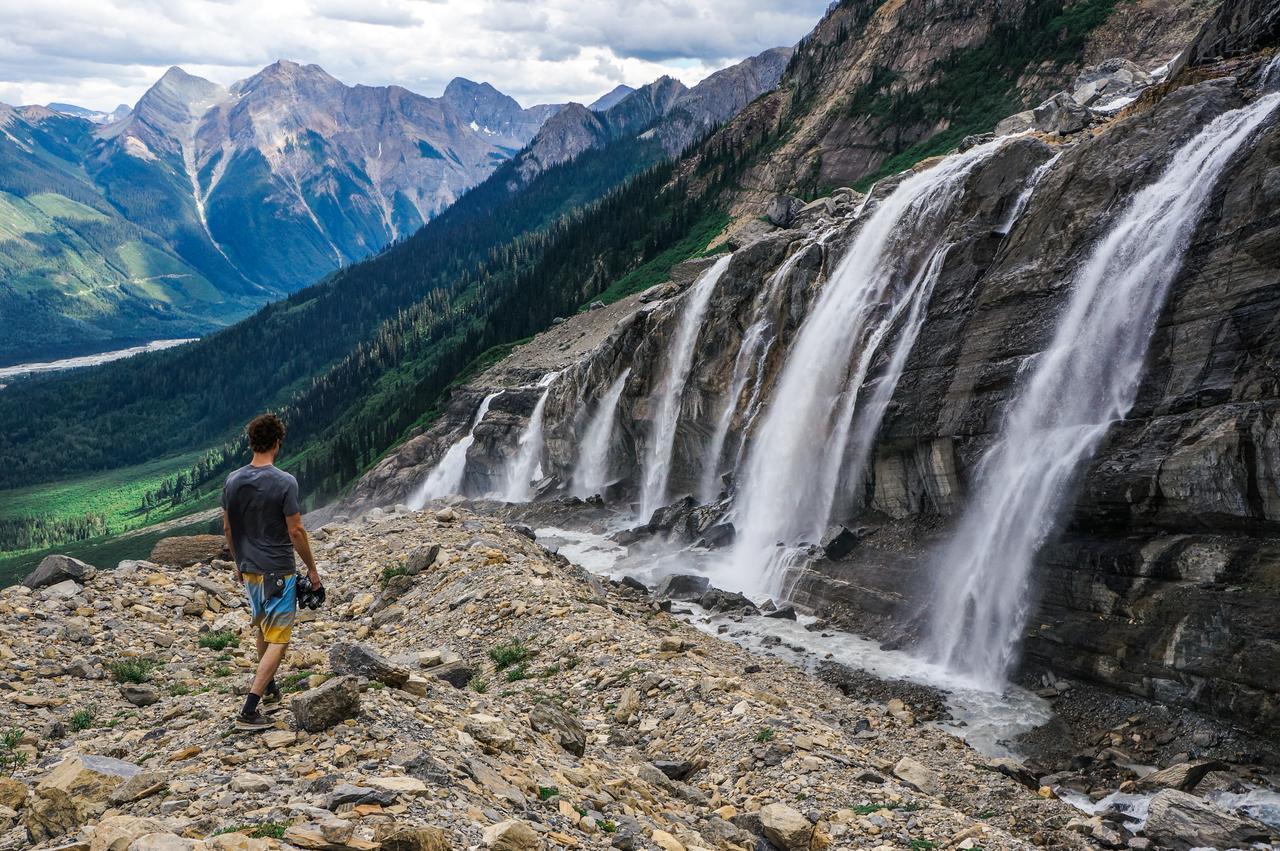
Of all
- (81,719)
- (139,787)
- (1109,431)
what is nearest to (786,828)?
(139,787)

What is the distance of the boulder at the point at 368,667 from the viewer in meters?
10.9

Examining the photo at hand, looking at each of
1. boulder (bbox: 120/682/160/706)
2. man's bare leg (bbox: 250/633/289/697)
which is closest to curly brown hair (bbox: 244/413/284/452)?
man's bare leg (bbox: 250/633/289/697)

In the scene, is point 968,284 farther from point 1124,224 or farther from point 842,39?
point 842,39

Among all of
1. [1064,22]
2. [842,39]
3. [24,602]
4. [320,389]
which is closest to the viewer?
[24,602]

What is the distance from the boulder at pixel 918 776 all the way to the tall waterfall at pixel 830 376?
53.1 feet

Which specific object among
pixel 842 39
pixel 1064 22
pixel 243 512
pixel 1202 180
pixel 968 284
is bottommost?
pixel 243 512

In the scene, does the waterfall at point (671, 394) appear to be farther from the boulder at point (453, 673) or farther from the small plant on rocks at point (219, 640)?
the boulder at point (453, 673)

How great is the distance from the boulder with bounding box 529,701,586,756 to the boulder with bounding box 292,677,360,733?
3420mm

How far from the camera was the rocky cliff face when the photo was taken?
61.0 feet

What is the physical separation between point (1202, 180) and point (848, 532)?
1494cm

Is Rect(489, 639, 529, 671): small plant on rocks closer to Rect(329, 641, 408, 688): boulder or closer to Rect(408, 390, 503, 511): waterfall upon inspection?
Rect(329, 641, 408, 688): boulder


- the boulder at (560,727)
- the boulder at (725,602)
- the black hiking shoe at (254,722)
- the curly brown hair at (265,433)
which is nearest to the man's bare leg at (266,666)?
the black hiking shoe at (254,722)

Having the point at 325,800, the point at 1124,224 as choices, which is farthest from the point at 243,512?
the point at 1124,224

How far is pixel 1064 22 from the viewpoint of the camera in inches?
3792
